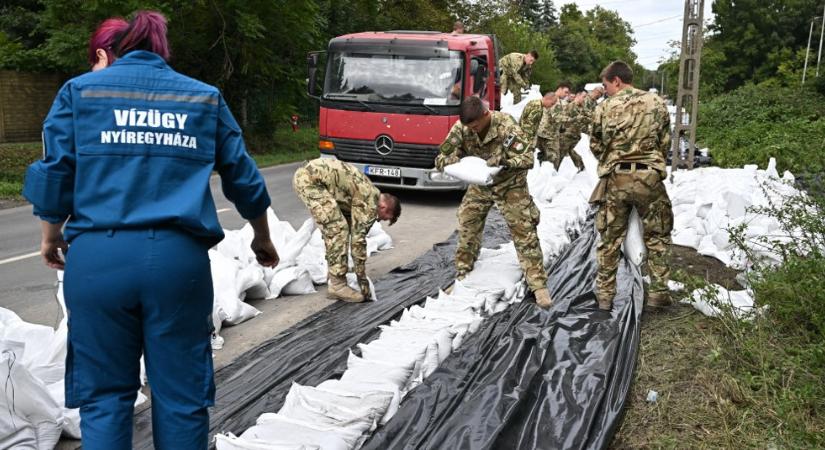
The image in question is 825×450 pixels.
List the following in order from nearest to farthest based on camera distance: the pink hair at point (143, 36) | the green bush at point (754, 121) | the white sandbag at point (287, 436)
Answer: the pink hair at point (143, 36), the white sandbag at point (287, 436), the green bush at point (754, 121)

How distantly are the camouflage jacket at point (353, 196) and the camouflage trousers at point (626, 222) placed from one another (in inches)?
69.2

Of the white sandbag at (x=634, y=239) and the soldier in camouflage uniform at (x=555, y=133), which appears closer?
the white sandbag at (x=634, y=239)

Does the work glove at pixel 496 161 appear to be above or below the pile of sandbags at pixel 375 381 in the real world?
above

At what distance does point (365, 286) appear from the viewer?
5.81 meters

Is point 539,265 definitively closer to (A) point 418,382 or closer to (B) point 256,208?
(A) point 418,382

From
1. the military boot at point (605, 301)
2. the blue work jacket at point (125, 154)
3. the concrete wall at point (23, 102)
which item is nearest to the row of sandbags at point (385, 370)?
the military boot at point (605, 301)

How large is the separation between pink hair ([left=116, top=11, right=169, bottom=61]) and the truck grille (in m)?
8.26

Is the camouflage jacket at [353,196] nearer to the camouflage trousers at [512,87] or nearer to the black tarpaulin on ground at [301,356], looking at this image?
the black tarpaulin on ground at [301,356]

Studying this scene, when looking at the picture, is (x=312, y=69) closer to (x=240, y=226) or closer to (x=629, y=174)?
(x=240, y=226)

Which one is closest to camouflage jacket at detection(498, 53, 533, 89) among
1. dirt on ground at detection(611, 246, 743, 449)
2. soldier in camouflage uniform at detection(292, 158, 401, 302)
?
soldier in camouflage uniform at detection(292, 158, 401, 302)

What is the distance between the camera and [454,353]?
14.4 feet

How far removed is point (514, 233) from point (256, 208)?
3.54 metres

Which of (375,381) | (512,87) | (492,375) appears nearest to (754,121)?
(512,87)

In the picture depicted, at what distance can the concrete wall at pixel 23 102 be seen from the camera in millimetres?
18531
